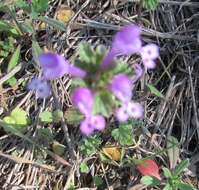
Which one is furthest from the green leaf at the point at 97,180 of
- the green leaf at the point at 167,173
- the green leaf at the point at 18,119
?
the green leaf at the point at 18,119

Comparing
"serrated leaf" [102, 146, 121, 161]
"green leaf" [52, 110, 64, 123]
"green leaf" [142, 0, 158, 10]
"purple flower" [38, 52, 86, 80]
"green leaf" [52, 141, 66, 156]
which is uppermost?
"purple flower" [38, 52, 86, 80]

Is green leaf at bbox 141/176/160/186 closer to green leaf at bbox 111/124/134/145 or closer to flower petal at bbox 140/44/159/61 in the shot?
green leaf at bbox 111/124/134/145

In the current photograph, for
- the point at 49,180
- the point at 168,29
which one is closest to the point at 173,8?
the point at 168,29

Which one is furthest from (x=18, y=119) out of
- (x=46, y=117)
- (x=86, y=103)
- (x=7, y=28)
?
(x=86, y=103)

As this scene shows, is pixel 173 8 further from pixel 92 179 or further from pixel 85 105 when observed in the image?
pixel 85 105

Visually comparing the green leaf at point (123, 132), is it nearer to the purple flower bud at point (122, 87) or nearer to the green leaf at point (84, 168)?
the green leaf at point (84, 168)

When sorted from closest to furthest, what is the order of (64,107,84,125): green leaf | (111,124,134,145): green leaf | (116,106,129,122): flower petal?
(116,106,129,122): flower petal < (64,107,84,125): green leaf < (111,124,134,145): green leaf

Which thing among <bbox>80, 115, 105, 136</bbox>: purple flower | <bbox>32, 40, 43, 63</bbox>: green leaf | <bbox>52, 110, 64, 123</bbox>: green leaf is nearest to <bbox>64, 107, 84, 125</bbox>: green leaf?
<bbox>52, 110, 64, 123</bbox>: green leaf

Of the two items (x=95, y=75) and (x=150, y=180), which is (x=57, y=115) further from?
(x=95, y=75)
